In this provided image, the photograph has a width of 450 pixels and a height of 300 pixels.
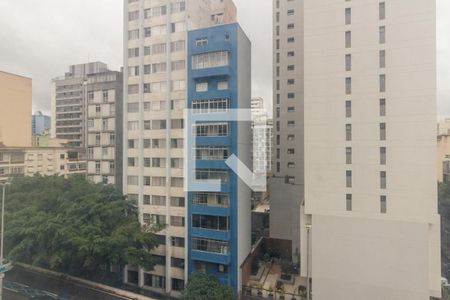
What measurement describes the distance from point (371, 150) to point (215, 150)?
11.7 feet

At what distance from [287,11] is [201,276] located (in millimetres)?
9965

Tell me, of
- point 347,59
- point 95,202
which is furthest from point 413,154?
point 95,202

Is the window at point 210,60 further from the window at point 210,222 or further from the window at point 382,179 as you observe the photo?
the window at point 382,179

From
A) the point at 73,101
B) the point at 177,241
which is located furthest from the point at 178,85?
the point at 73,101

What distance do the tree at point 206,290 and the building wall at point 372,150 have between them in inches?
82.0

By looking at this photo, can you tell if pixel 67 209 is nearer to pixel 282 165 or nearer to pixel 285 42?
pixel 282 165

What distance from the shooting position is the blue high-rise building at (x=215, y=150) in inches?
266

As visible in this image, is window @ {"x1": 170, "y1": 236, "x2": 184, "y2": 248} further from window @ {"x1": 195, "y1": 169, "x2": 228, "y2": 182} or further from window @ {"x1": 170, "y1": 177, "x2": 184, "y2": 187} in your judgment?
window @ {"x1": 195, "y1": 169, "x2": 228, "y2": 182}

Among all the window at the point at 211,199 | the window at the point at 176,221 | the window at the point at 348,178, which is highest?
the window at the point at 348,178

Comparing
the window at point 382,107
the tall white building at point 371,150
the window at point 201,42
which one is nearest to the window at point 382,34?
the tall white building at point 371,150

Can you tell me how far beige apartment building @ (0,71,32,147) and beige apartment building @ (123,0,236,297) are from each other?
108 inches

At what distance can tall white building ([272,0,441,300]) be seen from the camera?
5449mm

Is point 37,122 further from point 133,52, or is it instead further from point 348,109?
point 348,109

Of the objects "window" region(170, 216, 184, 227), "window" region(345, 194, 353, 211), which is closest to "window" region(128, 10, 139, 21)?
"window" region(170, 216, 184, 227)
